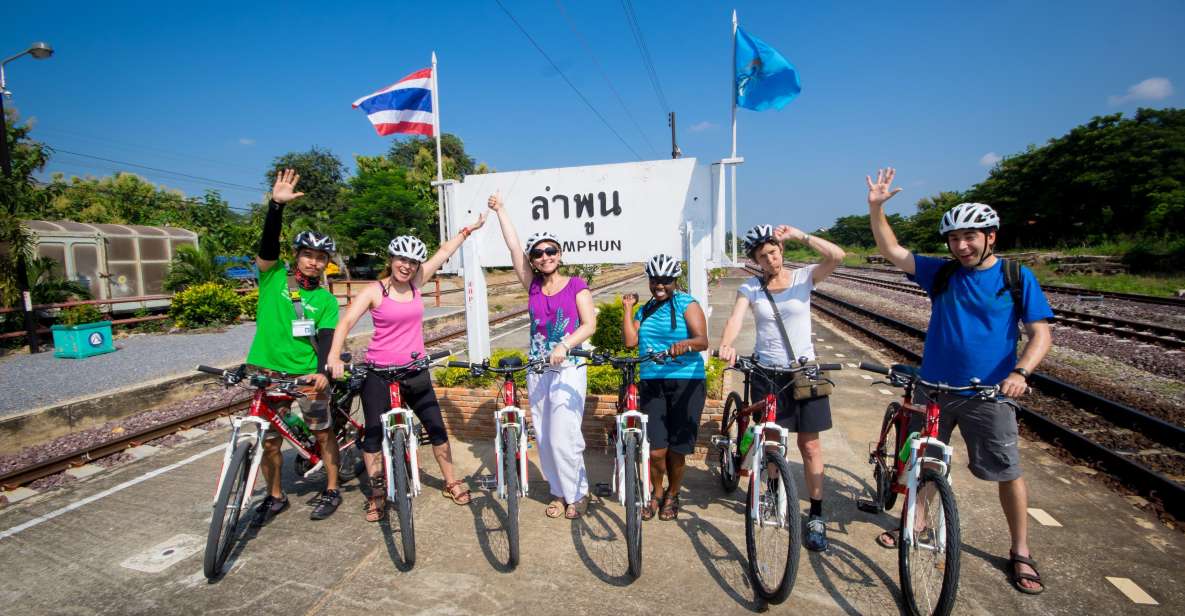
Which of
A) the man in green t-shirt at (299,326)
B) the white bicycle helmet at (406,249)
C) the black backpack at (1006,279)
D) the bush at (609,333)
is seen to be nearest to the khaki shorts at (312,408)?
the man in green t-shirt at (299,326)

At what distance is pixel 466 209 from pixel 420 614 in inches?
195

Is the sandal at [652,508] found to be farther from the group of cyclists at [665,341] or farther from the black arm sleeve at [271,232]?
the black arm sleeve at [271,232]

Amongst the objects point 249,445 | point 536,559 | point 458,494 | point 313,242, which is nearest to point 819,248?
point 536,559

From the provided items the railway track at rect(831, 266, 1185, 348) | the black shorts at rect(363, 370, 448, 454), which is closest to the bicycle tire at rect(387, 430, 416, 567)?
the black shorts at rect(363, 370, 448, 454)

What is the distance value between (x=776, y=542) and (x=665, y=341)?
4.58 ft

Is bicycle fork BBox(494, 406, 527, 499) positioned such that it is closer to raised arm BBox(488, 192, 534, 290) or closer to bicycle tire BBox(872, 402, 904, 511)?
raised arm BBox(488, 192, 534, 290)

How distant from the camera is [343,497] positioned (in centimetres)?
460

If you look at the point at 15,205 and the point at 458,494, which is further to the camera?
the point at 15,205

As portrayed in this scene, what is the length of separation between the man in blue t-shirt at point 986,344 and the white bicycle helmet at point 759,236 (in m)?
0.61

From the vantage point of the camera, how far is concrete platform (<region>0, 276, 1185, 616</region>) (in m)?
3.13

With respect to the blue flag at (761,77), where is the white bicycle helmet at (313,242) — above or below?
below

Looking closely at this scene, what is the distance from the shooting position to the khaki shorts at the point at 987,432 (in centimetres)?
309

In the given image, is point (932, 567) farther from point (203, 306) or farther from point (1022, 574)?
point (203, 306)

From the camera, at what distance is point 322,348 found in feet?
13.5
